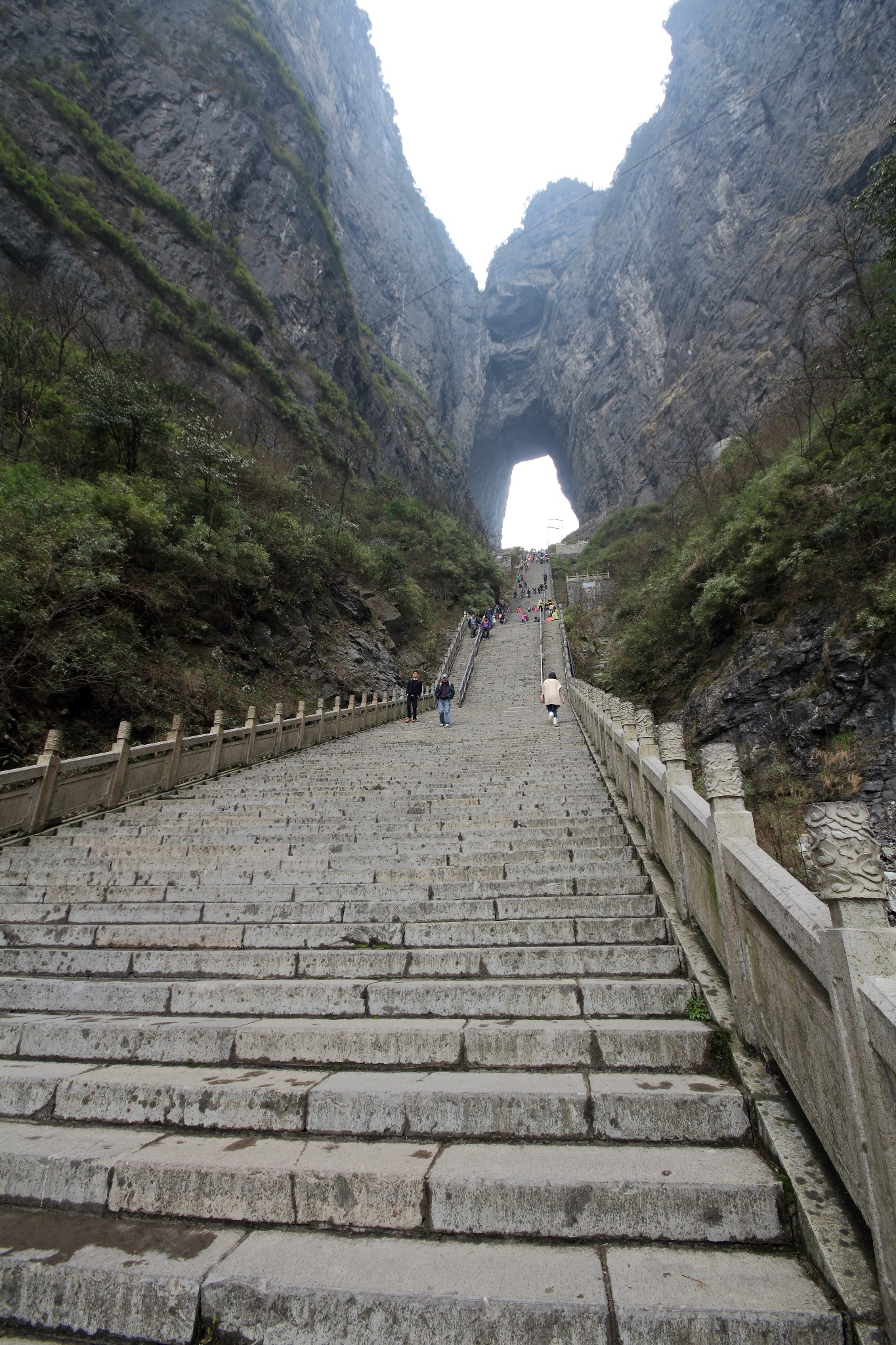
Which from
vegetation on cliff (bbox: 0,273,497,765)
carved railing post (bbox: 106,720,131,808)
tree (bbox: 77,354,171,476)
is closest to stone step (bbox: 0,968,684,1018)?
carved railing post (bbox: 106,720,131,808)

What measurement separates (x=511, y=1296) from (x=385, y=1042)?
48.5 inches

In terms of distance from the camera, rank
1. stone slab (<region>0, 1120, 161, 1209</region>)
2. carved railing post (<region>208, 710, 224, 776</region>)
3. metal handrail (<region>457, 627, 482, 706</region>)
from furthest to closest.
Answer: metal handrail (<region>457, 627, 482, 706</region>) → carved railing post (<region>208, 710, 224, 776</region>) → stone slab (<region>0, 1120, 161, 1209</region>)

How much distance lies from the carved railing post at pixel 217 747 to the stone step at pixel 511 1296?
28.0 feet

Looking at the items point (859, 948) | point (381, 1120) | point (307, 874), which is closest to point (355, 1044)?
point (381, 1120)

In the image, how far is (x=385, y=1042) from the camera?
9.22 feet

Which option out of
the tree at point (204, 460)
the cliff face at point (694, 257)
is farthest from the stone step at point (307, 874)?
the cliff face at point (694, 257)

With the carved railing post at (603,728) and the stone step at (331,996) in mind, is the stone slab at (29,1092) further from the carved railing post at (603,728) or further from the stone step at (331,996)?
the carved railing post at (603,728)

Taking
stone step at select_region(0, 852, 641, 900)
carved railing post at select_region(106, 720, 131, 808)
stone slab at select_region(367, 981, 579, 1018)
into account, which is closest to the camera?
stone slab at select_region(367, 981, 579, 1018)

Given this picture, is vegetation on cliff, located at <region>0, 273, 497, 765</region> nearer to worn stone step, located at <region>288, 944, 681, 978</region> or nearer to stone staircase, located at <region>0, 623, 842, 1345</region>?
stone staircase, located at <region>0, 623, 842, 1345</region>

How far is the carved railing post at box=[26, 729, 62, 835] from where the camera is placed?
6.72m

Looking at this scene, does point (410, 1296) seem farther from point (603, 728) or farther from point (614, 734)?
point (603, 728)

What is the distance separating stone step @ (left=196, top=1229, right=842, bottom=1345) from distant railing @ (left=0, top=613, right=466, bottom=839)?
628 cm

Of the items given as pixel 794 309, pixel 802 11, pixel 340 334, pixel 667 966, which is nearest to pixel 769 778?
pixel 667 966

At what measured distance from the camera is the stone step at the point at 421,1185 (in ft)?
6.33
